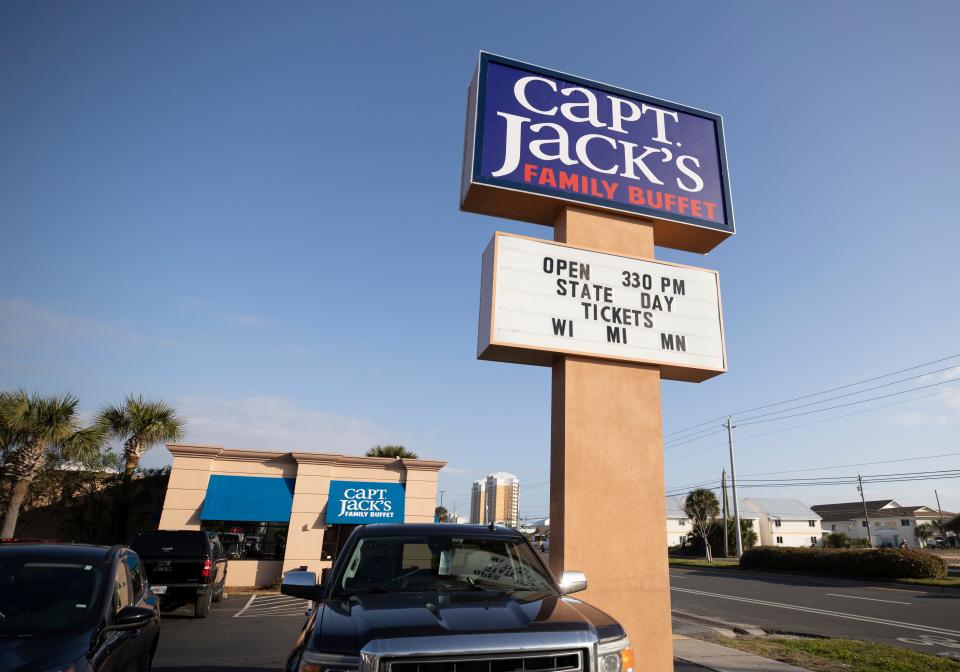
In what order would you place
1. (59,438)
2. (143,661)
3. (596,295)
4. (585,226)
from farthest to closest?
(59,438) → (585,226) → (596,295) → (143,661)

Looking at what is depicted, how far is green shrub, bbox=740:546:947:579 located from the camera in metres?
28.2

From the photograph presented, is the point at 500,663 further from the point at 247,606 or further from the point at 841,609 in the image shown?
the point at 841,609

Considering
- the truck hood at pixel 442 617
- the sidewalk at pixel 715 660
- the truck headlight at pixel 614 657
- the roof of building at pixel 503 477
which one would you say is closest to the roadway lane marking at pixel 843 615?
the sidewalk at pixel 715 660

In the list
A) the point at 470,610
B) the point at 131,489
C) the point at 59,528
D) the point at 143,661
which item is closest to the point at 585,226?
the point at 470,610

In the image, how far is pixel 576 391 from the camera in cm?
738

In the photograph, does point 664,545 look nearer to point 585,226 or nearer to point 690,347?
point 690,347

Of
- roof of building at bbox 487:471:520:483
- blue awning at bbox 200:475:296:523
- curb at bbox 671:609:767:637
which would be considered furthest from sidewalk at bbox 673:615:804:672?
roof of building at bbox 487:471:520:483

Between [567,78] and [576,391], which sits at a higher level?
[567,78]

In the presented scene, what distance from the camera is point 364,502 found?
20797mm

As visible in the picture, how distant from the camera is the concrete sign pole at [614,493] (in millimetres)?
6758

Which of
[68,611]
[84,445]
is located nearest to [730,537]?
[84,445]

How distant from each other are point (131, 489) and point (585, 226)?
74.3ft

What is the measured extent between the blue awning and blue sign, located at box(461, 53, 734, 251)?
51.8 feet

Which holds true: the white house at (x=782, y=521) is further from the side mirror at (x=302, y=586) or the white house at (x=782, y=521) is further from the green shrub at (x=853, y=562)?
the side mirror at (x=302, y=586)
